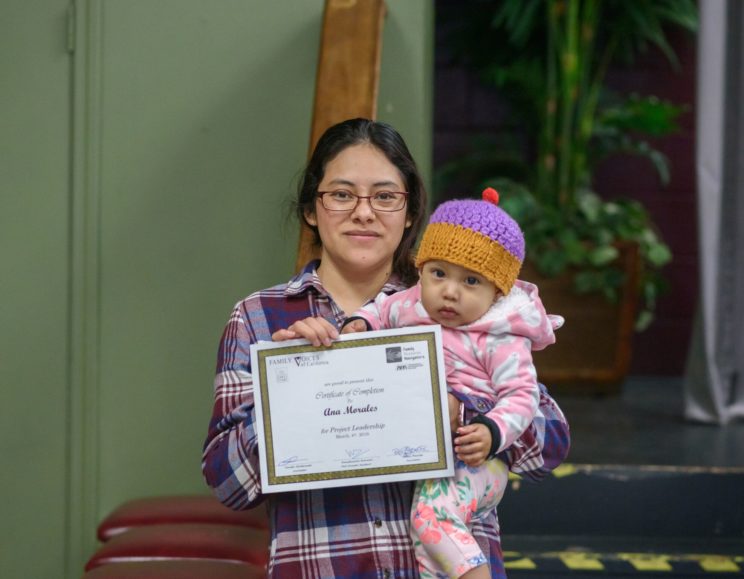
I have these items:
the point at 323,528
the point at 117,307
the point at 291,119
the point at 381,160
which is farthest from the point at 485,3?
the point at 323,528

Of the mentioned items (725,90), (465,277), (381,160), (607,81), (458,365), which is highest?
(607,81)

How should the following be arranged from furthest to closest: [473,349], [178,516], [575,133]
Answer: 1. [575,133]
2. [178,516]
3. [473,349]

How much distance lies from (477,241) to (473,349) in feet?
0.55

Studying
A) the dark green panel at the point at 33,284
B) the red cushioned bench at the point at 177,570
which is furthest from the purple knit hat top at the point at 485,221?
the dark green panel at the point at 33,284

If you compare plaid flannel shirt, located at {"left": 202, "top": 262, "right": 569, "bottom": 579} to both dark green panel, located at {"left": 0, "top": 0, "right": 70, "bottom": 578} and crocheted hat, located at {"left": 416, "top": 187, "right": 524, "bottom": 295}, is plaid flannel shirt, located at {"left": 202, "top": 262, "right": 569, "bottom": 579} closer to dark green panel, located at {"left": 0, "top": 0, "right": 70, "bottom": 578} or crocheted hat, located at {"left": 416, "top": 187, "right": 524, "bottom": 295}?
crocheted hat, located at {"left": 416, "top": 187, "right": 524, "bottom": 295}

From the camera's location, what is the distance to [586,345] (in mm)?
4785

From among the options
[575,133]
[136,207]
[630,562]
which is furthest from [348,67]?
[575,133]

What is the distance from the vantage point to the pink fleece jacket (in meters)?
1.65

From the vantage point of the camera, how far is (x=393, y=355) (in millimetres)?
1638

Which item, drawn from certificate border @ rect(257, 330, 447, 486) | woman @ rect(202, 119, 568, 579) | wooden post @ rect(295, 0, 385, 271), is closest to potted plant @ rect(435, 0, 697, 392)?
wooden post @ rect(295, 0, 385, 271)

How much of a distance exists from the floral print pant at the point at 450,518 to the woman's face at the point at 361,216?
39cm

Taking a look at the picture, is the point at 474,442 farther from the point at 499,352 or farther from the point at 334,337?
the point at 334,337

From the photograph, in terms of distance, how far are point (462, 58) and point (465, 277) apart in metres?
3.83

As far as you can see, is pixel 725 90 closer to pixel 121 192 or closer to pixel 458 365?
pixel 121 192
